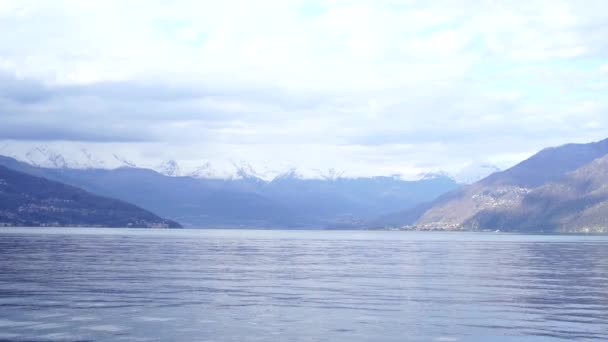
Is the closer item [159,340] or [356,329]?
[159,340]

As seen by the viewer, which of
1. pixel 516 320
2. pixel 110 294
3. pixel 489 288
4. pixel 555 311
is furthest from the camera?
pixel 489 288

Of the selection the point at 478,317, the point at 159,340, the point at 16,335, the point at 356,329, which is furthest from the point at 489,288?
the point at 16,335

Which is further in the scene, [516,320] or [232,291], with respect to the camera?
[232,291]

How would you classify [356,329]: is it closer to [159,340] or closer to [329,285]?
[159,340]

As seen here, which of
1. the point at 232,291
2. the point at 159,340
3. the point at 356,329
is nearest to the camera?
the point at 159,340

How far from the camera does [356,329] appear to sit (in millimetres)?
56875

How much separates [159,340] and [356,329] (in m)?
14.2

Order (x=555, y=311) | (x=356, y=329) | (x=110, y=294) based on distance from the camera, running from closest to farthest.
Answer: (x=356, y=329) → (x=555, y=311) → (x=110, y=294)

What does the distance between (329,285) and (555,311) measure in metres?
28.7

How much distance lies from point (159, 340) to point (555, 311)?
114 ft

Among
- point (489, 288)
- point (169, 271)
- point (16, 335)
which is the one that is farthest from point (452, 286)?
point (16, 335)

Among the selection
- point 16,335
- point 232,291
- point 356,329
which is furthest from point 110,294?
point 356,329

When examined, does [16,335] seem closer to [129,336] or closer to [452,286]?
[129,336]

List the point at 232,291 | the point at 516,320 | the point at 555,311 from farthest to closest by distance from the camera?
the point at 232,291, the point at 555,311, the point at 516,320
